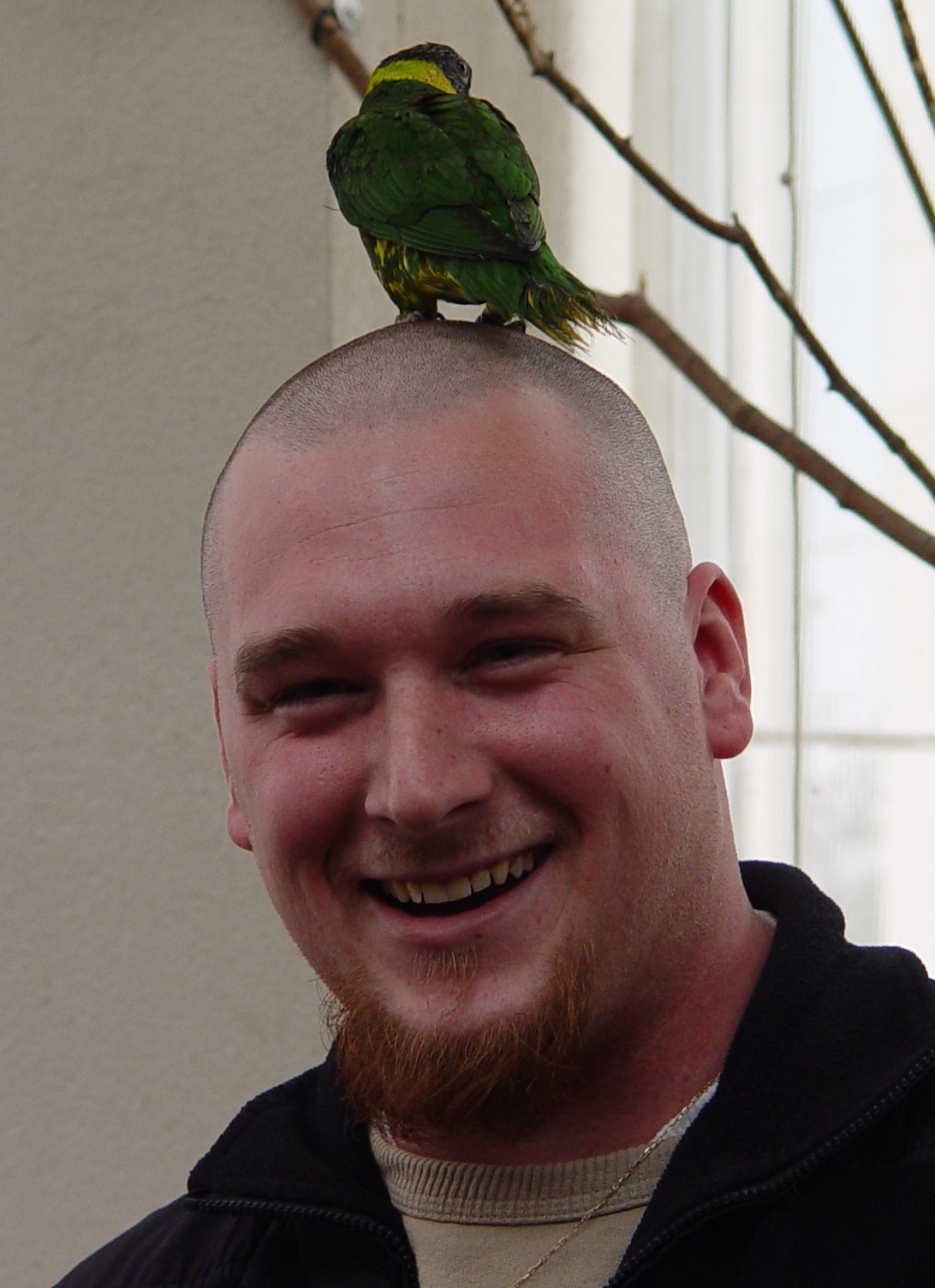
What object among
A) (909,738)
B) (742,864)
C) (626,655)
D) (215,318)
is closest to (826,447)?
(909,738)

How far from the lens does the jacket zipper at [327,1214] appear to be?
1084mm

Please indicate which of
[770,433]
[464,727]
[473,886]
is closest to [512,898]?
[473,886]

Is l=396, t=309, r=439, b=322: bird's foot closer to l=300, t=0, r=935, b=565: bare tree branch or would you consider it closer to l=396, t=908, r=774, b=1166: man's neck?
l=300, t=0, r=935, b=565: bare tree branch

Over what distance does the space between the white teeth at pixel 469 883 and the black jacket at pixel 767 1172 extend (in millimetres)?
210

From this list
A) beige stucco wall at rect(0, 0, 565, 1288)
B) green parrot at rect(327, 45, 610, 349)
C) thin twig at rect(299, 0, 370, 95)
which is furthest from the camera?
beige stucco wall at rect(0, 0, 565, 1288)

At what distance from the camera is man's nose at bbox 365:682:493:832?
995mm

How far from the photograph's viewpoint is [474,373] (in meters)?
1.14

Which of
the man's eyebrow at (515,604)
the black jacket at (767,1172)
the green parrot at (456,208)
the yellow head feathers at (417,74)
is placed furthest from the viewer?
the yellow head feathers at (417,74)

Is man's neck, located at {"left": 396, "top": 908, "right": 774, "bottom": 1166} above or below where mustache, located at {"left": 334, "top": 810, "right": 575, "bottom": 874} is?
below

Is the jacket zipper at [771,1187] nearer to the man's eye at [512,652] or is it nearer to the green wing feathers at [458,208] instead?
the man's eye at [512,652]

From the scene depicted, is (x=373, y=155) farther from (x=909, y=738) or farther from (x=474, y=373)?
(x=909, y=738)

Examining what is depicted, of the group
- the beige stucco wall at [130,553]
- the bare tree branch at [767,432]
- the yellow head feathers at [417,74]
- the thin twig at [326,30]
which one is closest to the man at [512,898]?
the bare tree branch at [767,432]

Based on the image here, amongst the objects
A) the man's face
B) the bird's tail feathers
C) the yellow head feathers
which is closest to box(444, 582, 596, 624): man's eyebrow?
the man's face

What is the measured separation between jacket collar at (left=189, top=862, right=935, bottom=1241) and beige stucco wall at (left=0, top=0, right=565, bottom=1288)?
3.34 ft
